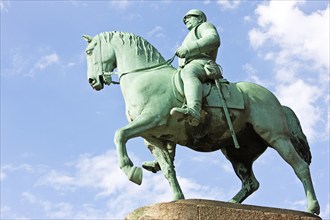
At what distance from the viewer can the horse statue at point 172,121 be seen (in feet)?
34.0

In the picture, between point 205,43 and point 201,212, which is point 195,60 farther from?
point 201,212

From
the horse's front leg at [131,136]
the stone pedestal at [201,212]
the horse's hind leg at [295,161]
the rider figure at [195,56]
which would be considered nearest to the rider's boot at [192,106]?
the rider figure at [195,56]

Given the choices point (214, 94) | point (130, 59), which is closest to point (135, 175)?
point (214, 94)

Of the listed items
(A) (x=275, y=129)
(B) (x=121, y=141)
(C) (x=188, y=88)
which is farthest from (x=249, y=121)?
(B) (x=121, y=141)

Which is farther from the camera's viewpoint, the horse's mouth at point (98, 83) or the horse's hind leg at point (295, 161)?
the horse's mouth at point (98, 83)

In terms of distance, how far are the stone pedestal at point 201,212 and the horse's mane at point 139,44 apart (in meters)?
2.57

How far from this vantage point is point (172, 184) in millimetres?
10570

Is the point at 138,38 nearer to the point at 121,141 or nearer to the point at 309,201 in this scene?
the point at 121,141

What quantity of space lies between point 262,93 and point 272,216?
7.09 feet

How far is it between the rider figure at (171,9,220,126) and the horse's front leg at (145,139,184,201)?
0.72 meters

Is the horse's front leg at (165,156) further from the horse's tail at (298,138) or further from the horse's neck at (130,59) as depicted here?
the horse's tail at (298,138)

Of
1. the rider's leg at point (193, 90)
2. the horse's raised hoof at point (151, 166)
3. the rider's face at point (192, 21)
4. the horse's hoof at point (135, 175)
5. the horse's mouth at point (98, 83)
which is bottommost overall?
the horse's hoof at point (135, 175)

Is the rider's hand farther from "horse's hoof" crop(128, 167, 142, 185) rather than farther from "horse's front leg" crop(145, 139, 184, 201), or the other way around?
"horse's hoof" crop(128, 167, 142, 185)

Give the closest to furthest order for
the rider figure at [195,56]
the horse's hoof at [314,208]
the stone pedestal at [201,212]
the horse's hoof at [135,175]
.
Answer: the stone pedestal at [201,212] < the horse's hoof at [135,175] < the rider figure at [195,56] < the horse's hoof at [314,208]
